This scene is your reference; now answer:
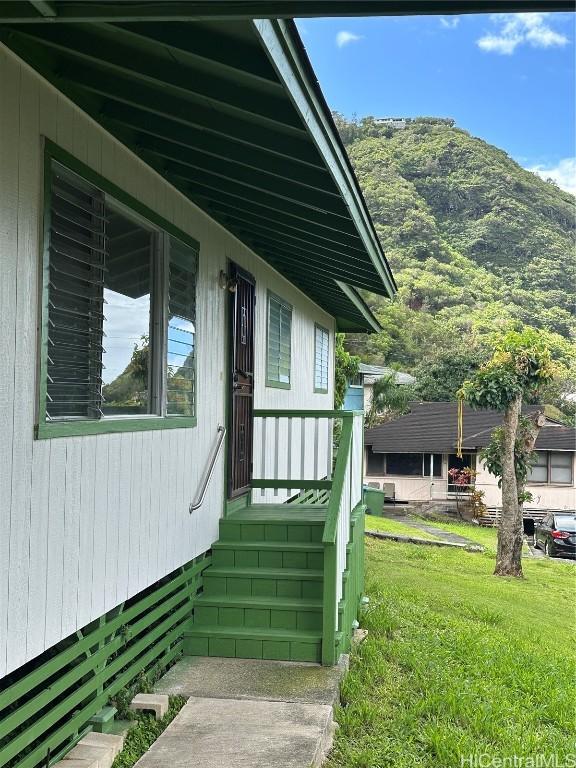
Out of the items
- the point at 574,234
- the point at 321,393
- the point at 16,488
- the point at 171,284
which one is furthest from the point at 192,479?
the point at 574,234

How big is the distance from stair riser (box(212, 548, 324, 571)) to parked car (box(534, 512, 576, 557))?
15.6 meters

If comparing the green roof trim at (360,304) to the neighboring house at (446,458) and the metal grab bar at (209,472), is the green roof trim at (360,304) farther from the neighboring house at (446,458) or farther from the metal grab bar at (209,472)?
the neighboring house at (446,458)

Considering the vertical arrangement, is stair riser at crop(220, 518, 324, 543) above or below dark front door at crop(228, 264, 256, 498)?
below

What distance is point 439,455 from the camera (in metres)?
30.2

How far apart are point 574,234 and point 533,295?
10057 millimetres

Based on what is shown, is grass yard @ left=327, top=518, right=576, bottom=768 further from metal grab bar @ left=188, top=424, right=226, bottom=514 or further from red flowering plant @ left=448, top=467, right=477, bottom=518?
red flowering plant @ left=448, top=467, right=477, bottom=518

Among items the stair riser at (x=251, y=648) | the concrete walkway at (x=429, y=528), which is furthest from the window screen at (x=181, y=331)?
the concrete walkway at (x=429, y=528)

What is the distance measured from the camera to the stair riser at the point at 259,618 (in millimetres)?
5012

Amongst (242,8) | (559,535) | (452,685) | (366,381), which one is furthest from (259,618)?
(366,381)

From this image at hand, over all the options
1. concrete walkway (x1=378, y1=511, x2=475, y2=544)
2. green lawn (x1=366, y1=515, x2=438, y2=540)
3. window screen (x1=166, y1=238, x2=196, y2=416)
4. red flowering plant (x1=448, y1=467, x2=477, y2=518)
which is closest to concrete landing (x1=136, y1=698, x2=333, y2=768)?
window screen (x1=166, y1=238, x2=196, y2=416)

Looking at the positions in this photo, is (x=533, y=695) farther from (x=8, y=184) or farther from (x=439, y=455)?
(x=439, y=455)

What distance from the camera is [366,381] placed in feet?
130

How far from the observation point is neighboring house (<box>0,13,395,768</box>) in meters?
2.90

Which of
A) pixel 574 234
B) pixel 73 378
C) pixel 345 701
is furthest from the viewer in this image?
pixel 574 234
